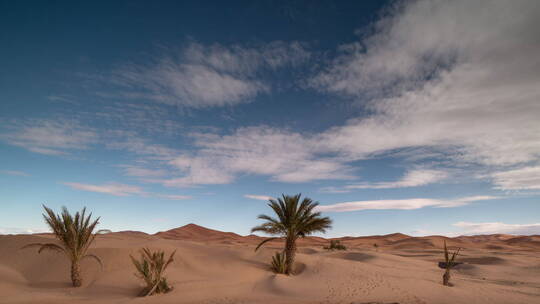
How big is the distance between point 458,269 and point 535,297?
13.5 metres

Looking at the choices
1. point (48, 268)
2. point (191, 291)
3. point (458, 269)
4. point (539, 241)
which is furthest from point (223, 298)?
point (539, 241)

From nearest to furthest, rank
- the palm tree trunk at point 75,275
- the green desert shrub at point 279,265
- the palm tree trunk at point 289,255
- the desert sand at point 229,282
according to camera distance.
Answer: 1. the desert sand at point 229,282
2. the palm tree trunk at point 75,275
3. the green desert shrub at point 279,265
4. the palm tree trunk at point 289,255

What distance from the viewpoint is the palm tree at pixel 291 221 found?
1755cm

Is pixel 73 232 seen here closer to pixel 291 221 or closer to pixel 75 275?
pixel 75 275

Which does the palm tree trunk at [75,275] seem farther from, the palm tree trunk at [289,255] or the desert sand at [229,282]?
→ the palm tree trunk at [289,255]

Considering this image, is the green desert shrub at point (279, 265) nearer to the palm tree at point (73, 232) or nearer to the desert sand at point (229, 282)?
the desert sand at point (229, 282)

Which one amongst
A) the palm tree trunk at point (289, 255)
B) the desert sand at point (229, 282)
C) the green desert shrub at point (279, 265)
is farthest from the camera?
the palm tree trunk at point (289, 255)

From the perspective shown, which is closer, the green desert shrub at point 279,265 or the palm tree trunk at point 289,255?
the green desert shrub at point 279,265

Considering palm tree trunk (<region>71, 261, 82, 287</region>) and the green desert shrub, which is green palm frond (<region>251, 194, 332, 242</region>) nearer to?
the green desert shrub

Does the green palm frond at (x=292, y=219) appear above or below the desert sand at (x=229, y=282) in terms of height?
above

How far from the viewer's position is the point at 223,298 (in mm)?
12008

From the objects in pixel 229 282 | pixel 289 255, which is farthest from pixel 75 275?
pixel 289 255

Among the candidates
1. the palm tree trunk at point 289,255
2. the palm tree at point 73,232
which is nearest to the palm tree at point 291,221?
the palm tree trunk at point 289,255

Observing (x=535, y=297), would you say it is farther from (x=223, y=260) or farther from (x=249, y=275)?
(x=223, y=260)
